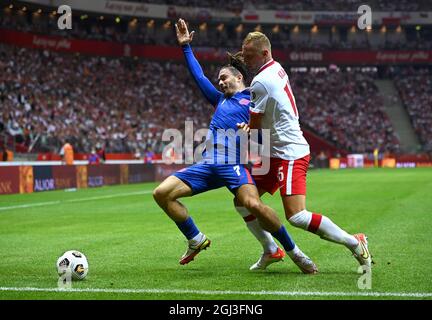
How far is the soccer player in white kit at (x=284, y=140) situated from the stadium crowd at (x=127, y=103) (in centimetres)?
2721

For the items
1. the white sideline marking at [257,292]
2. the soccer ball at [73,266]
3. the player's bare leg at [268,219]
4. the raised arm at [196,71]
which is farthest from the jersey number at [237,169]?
the soccer ball at [73,266]

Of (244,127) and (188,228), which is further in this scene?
(188,228)

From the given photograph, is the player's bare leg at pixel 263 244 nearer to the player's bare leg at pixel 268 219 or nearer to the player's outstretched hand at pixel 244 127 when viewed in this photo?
the player's bare leg at pixel 268 219

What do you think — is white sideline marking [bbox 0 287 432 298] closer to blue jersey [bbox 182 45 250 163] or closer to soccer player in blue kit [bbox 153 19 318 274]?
soccer player in blue kit [bbox 153 19 318 274]

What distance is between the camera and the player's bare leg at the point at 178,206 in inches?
334

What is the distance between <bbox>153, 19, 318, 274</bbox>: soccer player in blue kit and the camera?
27.0 feet

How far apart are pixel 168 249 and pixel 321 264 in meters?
2.73

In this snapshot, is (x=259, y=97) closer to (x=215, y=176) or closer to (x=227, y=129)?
(x=227, y=129)

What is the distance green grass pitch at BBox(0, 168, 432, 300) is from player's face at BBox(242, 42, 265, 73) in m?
2.36

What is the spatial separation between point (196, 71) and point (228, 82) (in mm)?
616

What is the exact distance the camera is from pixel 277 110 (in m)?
8.00

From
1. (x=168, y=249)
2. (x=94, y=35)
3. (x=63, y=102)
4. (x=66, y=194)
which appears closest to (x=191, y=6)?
(x=94, y=35)

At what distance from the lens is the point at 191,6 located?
6397 cm

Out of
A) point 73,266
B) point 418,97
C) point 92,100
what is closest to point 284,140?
point 73,266
